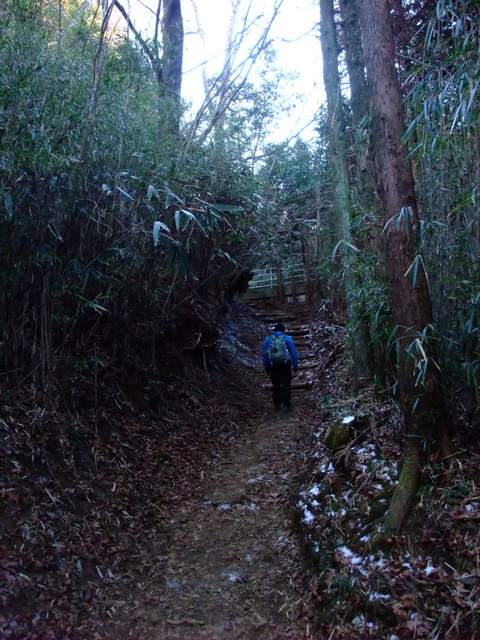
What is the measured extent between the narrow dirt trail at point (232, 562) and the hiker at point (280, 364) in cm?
180

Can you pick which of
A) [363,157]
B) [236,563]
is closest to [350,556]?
[236,563]

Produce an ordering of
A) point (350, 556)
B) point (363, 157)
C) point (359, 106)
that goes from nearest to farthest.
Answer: point (350, 556), point (363, 157), point (359, 106)

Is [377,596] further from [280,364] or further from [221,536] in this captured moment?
[280,364]

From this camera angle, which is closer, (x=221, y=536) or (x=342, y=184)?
(x=221, y=536)

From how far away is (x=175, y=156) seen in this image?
20.9 feet

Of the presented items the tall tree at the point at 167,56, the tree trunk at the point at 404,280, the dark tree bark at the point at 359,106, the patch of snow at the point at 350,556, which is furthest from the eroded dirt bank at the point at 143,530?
the tall tree at the point at 167,56

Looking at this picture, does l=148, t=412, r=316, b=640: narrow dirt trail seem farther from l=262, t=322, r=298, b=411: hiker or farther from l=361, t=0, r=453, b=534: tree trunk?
l=262, t=322, r=298, b=411: hiker

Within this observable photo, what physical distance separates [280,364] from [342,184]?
116 inches

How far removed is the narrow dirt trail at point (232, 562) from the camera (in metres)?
3.44

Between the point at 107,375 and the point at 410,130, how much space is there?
13.7 feet

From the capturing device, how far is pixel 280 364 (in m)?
7.98

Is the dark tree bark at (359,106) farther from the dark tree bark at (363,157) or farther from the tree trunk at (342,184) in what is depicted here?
the tree trunk at (342,184)

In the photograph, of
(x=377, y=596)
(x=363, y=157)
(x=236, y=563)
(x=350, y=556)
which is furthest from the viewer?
(x=363, y=157)

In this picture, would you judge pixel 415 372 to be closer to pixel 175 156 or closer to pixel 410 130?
pixel 410 130
